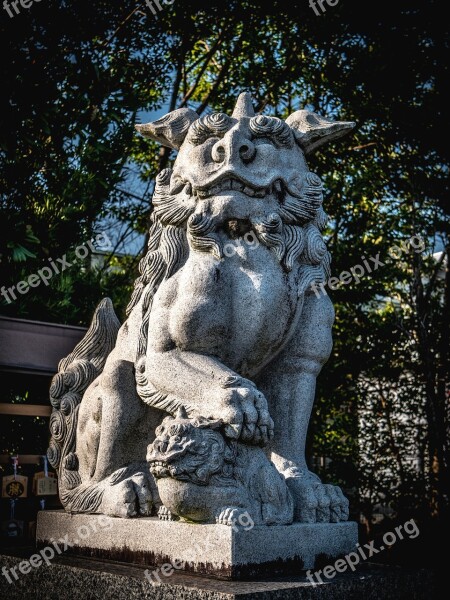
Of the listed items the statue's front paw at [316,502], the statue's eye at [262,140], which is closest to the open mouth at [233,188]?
the statue's eye at [262,140]

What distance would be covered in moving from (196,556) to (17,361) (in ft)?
8.27

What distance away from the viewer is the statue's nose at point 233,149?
125 inches

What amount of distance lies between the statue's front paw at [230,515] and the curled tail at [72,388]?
107 centimetres

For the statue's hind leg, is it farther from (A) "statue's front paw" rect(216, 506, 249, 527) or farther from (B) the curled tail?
(B) the curled tail

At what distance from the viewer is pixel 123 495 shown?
303cm

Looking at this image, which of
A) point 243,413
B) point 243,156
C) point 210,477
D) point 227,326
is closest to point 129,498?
point 210,477

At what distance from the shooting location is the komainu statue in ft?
9.50

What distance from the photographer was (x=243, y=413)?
2.73 metres

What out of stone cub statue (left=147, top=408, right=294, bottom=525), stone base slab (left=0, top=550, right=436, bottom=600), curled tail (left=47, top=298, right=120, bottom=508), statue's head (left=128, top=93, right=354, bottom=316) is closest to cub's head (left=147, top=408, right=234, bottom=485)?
stone cub statue (left=147, top=408, right=294, bottom=525)

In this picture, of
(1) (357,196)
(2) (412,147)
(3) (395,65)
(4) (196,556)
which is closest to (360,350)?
(1) (357,196)

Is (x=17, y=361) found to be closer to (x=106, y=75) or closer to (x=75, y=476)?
(x=75, y=476)

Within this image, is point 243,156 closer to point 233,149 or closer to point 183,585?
point 233,149

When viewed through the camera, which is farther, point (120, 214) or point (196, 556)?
point (120, 214)

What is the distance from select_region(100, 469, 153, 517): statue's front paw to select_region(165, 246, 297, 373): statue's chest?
60cm
